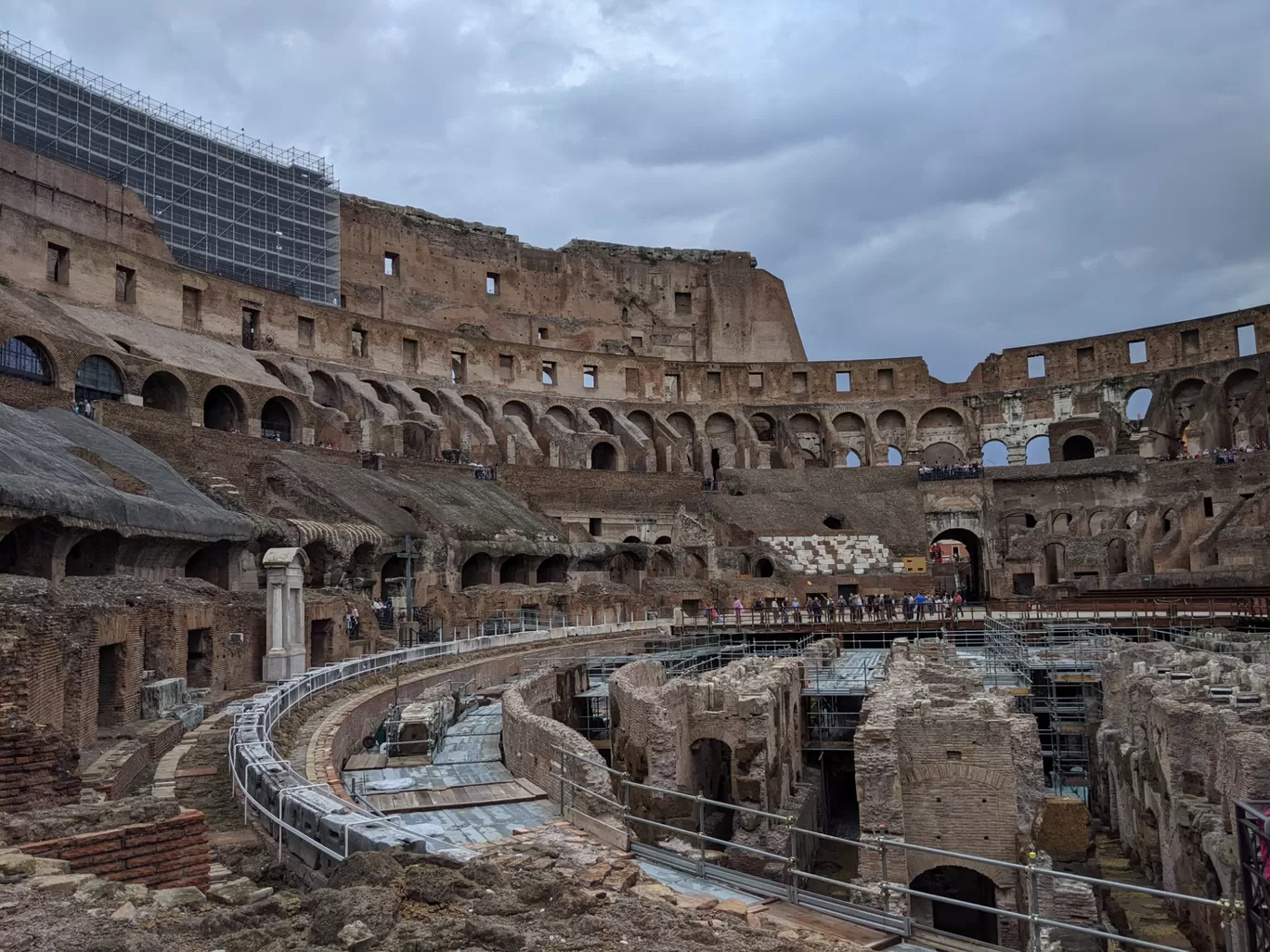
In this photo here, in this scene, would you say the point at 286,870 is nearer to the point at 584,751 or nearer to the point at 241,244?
the point at 584,751

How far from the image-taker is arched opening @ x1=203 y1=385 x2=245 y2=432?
129ft

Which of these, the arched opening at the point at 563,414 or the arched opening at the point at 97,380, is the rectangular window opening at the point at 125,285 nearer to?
the arched opening at the point at 97,380

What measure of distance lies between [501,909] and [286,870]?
2.06 m

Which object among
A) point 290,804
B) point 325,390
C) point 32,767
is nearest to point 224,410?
point 325,390

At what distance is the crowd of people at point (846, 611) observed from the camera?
1304 inches

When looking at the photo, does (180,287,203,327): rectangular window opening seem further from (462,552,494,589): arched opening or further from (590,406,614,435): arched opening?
(590,406,614,435): arched opening

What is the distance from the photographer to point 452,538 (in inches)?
1294

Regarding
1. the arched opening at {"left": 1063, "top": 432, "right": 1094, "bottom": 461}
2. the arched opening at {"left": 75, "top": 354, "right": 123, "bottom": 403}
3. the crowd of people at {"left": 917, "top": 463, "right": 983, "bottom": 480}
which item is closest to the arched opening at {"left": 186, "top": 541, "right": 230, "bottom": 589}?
the arched opening at {"left": 75, "top": 354, "right": 123, "bottom": 403}

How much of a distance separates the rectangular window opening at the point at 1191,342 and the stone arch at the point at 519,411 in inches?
1326

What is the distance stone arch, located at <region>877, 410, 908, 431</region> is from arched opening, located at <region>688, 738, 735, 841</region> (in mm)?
44628

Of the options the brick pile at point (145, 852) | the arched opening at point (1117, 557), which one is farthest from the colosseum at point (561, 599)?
the arched opening at point (1117, 557)

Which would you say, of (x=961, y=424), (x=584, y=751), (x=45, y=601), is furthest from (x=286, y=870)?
(x=961, y=424)

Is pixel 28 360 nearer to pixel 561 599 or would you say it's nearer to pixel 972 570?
pixel 561 599

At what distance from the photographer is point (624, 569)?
134 feet
